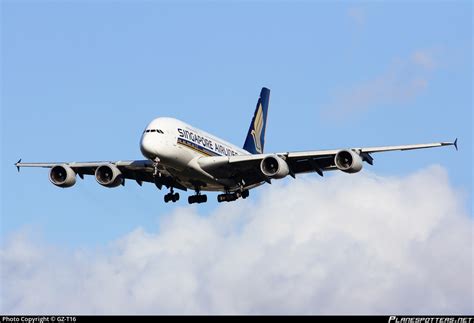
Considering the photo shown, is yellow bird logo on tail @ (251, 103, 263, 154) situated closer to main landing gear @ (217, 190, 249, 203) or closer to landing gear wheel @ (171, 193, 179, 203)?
main landing gear @ (217, 190, 249, 203)

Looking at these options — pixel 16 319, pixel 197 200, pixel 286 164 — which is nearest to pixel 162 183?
pixel 197 200

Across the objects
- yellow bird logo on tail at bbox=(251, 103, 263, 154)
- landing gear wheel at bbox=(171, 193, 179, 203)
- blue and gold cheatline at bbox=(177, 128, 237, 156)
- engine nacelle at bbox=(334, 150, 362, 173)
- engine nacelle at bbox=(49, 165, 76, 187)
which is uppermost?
yellow bird logo on tail at bbox=(251, 103, 263, 154)

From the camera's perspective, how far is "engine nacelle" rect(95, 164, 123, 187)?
66312 mm

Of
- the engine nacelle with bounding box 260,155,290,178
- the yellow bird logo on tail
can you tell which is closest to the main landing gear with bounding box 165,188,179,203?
the engine nacelle with bounding box 260,155,290,178

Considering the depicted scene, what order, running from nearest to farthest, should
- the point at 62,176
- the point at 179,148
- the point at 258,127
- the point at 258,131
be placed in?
the point at 179,148
the point at 62,176
the point at 258,131
the point at 258,127

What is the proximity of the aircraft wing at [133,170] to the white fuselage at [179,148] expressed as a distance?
4.30 feet

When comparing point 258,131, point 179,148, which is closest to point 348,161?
point 179,148

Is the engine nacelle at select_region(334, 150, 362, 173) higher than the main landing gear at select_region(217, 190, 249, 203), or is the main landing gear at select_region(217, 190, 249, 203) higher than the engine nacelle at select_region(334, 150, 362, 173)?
the main landing gear at select_region(217, 190, 249, 203)

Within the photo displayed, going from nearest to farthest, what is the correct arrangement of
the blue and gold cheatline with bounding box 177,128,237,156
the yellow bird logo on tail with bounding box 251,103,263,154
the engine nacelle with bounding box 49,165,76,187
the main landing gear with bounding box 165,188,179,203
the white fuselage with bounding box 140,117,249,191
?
the white fuselage with bounding box 140,117,249,191
the blue and gold cheatline with bounding box 177,128,237,156
the main landing gear with bounding box 165,188,179,203
the engine nacelle with bounding box 49,165,76,187
the yellow bird logo on tail with bounding box 251,103,263,154

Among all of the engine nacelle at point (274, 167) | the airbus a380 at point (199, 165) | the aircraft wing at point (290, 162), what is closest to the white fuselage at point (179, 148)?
the airbus a380 at point (199, 165)

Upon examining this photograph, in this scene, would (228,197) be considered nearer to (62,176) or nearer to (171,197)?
(171,197)

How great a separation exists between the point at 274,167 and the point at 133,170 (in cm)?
962

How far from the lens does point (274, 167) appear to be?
2480 inches

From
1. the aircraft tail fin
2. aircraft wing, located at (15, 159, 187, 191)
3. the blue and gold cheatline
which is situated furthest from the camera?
the aircraft tail fin
